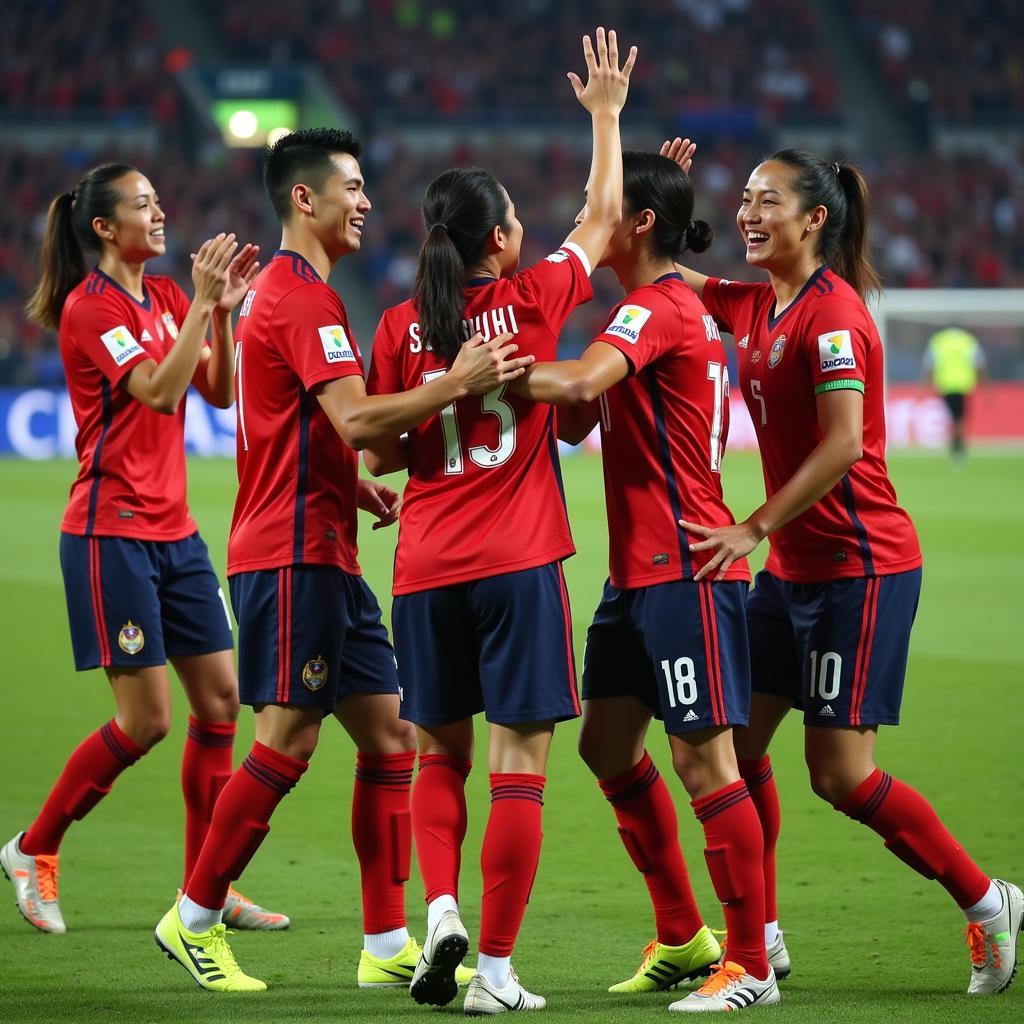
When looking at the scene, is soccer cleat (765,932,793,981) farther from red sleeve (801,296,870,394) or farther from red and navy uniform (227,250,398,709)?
red sleeve (801,296,870,394)

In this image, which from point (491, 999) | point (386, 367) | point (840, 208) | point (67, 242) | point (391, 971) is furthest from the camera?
point (67, 242)

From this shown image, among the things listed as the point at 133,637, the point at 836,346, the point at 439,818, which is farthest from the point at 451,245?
the point at 133,637

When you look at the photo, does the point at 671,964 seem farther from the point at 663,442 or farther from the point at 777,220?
the point at 777,220

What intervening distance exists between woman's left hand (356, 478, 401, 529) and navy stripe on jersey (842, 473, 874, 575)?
4.01ft

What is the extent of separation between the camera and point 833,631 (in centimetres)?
412

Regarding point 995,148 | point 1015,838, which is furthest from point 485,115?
point 1015,838

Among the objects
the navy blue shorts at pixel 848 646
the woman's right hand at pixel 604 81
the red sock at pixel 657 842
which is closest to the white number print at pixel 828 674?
the navy blue shorts at pixel 848 646

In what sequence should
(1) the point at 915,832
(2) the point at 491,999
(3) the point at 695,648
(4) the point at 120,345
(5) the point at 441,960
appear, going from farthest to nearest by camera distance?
(4) the point at 120,345 < (1) the point at 915,832 < (3) the point at 695,648 < (2) the point at 491,999 < (5) the point at 441,960

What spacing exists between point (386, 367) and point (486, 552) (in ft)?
1.76

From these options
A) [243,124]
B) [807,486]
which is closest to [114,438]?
[807,486]

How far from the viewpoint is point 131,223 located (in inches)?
197

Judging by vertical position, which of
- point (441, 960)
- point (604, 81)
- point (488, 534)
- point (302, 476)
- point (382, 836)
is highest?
point (604, 81)

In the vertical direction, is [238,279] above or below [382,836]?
above

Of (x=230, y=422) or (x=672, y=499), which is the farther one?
(x=230, y=422)
